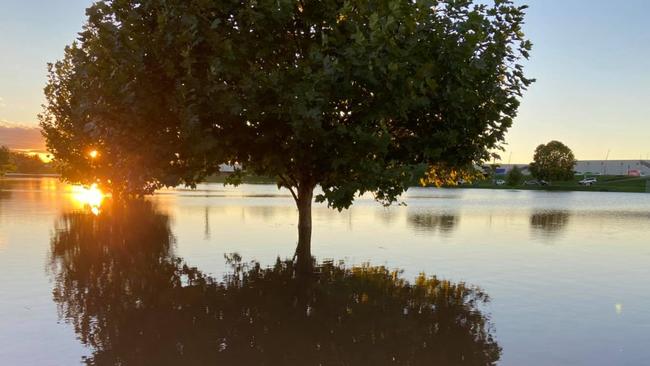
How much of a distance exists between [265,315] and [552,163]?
157 meters

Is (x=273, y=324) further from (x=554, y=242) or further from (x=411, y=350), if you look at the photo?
(x=554, y=242)

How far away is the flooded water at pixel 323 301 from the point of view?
1045 cm

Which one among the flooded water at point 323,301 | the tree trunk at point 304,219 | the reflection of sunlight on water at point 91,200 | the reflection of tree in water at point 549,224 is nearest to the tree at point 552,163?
the reflection of tree in water at point 549,224

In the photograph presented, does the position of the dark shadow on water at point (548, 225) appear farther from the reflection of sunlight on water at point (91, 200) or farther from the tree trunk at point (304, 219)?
the reflection of sunlight on water at point (91, 200)

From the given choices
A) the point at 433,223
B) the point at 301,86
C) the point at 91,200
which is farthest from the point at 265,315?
the point at 91,200

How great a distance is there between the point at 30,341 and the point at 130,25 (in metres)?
10.9

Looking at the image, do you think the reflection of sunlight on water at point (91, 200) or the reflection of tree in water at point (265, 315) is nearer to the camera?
the reflection of tree in water at point (265, 315)

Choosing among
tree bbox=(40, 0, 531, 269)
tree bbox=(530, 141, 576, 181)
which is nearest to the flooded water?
tree bbox=(40, 0, 531, 269)

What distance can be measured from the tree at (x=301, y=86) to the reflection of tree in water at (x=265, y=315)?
3.15 meters

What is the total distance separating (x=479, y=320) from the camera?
12.8 metres

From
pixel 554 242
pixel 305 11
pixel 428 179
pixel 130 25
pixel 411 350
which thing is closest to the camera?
pixel 411 350

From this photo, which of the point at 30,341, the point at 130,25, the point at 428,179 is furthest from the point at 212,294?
the point at 428,179

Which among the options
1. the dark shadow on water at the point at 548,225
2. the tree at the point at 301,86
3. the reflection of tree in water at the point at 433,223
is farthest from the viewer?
the reflection of tree in water at the point at 433,223

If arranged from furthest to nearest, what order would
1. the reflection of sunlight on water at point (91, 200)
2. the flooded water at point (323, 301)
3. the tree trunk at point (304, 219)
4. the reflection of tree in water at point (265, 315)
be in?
1. the reflection of sunlight on water at point (91, 200)
2. the tree trunk at point (304, 219)
3. the flooded water at point (323, 301)
4. the reflection of tree in water at point (265, 315)
